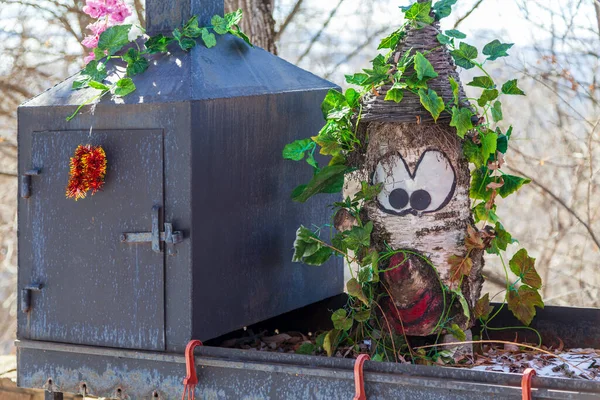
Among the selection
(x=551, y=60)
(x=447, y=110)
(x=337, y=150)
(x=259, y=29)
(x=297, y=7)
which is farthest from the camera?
(x=297, y=7)

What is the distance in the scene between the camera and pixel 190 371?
7.62 feet

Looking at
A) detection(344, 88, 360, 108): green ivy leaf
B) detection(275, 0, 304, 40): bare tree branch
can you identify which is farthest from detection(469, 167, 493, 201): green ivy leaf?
detection(275, 0, 304, 40): bare tree branch

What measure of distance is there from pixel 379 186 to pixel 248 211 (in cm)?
42

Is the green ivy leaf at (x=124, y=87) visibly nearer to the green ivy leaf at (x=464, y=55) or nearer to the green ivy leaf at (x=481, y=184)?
the green ivy leaf at (x=464, y=55)

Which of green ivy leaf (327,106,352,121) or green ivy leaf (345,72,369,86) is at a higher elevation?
green ivy leaf (345,72,369,86)

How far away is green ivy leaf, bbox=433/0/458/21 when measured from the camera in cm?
249

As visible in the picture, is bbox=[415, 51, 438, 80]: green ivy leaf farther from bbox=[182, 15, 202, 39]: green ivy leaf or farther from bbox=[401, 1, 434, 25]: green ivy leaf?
bbox=[182, 15, 202, 39]: green ivy leaf

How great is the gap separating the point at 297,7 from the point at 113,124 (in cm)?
416

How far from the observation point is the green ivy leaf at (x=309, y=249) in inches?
101

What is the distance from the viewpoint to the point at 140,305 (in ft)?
7.91

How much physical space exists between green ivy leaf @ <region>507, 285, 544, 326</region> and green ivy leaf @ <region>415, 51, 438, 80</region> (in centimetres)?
75

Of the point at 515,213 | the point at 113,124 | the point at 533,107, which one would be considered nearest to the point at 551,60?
the point at 533,107

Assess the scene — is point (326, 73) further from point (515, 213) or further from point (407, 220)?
point (407, 220)

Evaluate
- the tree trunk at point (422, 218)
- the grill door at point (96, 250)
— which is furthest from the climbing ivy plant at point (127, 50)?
the tree trunk at point (422, 218)
